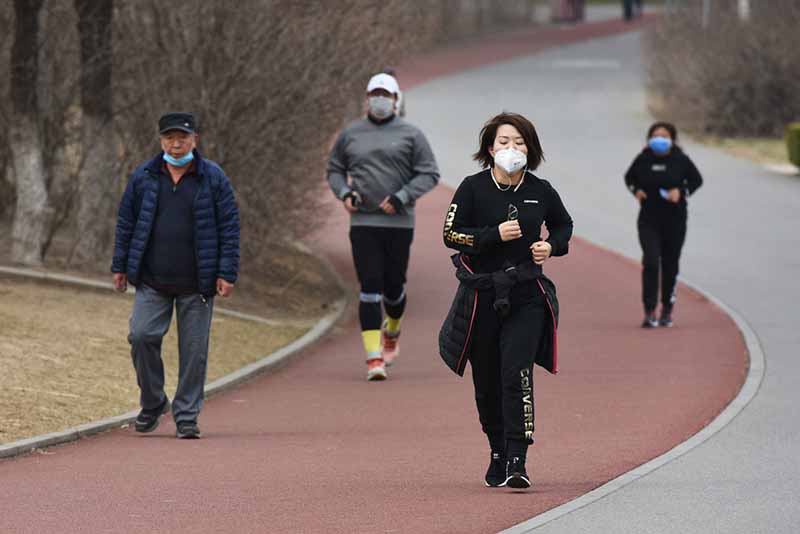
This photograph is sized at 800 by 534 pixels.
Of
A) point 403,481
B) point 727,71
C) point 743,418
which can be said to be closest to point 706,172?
point 727,71

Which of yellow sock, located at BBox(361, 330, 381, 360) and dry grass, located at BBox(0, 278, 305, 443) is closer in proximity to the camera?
dry grass, located at BBox(0, 278, 305, 443)

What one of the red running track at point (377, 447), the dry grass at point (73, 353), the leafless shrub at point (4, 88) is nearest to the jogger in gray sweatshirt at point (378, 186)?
the red running track at point (377, 447)

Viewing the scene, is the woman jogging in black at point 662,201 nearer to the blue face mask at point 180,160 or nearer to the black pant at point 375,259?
the black pant at point 375,259

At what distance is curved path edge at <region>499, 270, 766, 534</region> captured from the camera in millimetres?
8180

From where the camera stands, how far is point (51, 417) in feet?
35.7

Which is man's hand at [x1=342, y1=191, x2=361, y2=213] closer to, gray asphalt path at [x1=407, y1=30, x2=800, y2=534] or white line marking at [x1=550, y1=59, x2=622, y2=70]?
gray asphalt path at [x1=407, y1=30, x2=800, y2=534]

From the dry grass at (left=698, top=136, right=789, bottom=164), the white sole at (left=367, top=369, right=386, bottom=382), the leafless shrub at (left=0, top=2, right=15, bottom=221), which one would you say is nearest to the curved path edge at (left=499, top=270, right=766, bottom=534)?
the white sole at (left=367, top=369, right=386, bottom=382)

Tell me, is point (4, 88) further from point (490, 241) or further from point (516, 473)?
point (516, 473)

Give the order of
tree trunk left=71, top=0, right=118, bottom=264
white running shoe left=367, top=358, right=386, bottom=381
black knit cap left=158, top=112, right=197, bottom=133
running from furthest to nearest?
tree trunk left=71, top=0, right=118, bottom=264
white running shoe left=367, top=358, right=386, bottom=381
black knit cap left=158, top=112, right=197, bottom=133

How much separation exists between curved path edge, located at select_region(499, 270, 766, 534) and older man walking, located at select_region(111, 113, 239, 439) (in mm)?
2455

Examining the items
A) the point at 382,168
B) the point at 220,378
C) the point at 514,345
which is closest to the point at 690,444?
the point at 514,345

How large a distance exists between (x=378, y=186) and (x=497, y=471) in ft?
14.0

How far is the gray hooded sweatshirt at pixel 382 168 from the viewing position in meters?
12.8

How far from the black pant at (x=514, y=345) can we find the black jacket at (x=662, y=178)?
23.0ft
